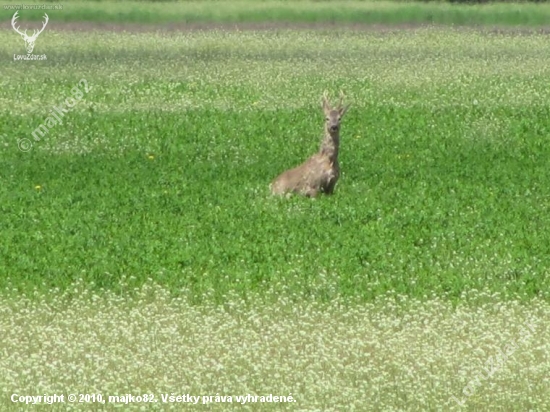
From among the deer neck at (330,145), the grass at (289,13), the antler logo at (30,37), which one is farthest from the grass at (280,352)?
the grass at (289,13)

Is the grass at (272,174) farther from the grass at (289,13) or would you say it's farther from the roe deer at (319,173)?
the grass at (289,13)

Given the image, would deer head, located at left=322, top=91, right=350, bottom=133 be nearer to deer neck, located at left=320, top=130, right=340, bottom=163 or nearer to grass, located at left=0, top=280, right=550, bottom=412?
deer neck, located at left=320, top=130, right=340, bottom=163

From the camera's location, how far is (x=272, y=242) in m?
17.6

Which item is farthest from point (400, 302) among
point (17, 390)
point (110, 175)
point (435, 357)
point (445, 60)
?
point (445, 60)

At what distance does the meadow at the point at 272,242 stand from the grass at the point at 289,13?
14724mm

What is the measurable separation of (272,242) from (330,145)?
9.80 ft

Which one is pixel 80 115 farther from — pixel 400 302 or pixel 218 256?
pixel 400 302

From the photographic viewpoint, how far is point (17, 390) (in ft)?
38.5

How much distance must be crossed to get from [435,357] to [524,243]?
5168 millimetres

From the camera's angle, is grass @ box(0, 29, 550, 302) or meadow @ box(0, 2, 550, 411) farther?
grass @ box(0, 29, 550, 302)

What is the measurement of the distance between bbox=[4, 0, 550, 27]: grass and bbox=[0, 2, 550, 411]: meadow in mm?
14724

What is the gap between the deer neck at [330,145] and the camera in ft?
66.0

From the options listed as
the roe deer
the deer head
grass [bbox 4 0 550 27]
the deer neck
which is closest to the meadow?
the roe deer

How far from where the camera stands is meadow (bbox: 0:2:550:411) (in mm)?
12383
